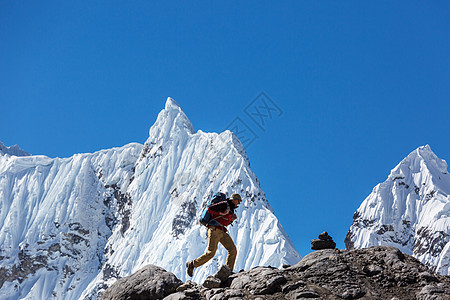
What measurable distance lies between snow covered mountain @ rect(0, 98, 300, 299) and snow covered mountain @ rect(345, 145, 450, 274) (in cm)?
3198

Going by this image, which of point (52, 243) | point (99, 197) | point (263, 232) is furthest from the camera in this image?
point (99, 197)

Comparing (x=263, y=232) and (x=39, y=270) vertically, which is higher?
(x=39, y=270)

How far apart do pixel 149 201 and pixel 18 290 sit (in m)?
38.9

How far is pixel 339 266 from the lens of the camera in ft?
49.5

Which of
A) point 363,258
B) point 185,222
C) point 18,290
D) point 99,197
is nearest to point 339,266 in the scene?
point 363,258

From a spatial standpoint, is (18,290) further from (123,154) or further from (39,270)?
(123,154)

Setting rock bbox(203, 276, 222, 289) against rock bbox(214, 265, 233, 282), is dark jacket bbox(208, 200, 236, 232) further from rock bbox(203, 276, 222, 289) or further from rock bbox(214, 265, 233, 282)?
rock bbox(203, 276, 222, 289)

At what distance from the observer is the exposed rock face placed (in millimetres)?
14164

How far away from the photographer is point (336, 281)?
14570 mm

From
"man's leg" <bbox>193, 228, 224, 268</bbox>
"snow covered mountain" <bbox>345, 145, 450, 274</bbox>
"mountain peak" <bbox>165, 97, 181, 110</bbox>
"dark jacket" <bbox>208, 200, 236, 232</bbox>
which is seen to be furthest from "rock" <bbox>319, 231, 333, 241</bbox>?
"mountain peak" <bbox>165, 97, 181, 110</bbox>

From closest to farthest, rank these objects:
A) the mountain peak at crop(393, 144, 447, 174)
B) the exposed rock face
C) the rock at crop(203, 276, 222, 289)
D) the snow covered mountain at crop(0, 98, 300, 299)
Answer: the exposed rock face → the rock at crop(203, 276, 222, 289) → the snow covered mountain at crop(0, 98, 300, 299) → the mountain peak at crop(393, 144, 447, 174)

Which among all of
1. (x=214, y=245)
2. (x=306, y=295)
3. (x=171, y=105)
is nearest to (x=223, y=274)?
(x=214, y=245)

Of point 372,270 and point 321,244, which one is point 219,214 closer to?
point 321,244

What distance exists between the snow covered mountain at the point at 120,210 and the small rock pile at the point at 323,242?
110602 millimetres
